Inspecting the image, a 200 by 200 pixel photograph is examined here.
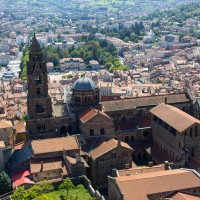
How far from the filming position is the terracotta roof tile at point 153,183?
5866 cm

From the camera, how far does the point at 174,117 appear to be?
77250 mm

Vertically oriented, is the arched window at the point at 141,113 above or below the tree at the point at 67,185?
above

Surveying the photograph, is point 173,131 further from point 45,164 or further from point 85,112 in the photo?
point 45,164

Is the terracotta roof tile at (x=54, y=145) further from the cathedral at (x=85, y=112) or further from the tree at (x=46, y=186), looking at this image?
the tree at (x=46, y=186)

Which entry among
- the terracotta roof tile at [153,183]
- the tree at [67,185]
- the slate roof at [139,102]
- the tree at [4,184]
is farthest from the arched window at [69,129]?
the terracotta roof tile at [153,183]

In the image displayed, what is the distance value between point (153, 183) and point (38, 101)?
27970mm

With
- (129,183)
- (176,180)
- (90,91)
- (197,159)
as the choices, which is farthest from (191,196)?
(90,91)

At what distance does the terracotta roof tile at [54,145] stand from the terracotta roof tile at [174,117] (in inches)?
661

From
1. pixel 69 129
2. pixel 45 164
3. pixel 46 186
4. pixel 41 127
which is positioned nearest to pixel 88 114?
pixel 69 129

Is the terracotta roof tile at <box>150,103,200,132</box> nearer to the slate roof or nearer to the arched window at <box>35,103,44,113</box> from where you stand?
the slate roof

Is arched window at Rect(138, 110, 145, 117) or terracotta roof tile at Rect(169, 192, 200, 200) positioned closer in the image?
terracotta roof tile at Rect(169, 192, 200, 200)

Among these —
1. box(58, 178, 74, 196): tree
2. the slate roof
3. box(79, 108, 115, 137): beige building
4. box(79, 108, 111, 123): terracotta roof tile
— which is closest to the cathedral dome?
box(79, 108, 111, 123): terracotta roof tile

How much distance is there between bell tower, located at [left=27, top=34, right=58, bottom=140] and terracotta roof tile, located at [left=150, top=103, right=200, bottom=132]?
19.6 m

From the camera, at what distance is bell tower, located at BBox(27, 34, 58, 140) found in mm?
77250
